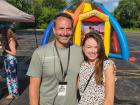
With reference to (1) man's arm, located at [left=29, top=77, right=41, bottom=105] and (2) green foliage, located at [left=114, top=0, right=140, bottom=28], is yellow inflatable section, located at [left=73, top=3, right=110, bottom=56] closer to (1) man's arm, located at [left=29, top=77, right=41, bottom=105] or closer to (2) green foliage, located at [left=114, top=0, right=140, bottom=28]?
(1) man's arm, located at [left=29, top=77, right=41, bottom=105]

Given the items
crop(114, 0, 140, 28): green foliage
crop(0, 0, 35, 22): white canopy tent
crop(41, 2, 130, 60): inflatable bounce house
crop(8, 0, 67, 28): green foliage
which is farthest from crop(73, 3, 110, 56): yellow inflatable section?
crop(114, 0, 140, 28): green foliage

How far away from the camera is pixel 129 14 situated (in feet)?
260

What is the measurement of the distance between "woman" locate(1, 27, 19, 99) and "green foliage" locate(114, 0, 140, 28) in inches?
2698

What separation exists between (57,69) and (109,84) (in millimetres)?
Result: 473

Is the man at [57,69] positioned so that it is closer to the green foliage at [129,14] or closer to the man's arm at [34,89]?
the man's arm at [34,89]

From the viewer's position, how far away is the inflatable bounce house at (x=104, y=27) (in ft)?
32.4

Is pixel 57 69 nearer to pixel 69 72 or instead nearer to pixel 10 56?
pixel 69 72

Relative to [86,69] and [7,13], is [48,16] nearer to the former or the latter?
[7,13]

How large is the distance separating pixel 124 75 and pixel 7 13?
5453mm

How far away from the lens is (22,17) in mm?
9508

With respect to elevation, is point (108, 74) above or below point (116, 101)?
above

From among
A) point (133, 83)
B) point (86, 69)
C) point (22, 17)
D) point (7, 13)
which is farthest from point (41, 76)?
point (133, 83)

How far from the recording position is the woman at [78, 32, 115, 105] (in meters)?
3.13

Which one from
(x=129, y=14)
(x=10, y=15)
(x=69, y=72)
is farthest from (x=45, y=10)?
(x=69, y=72)
